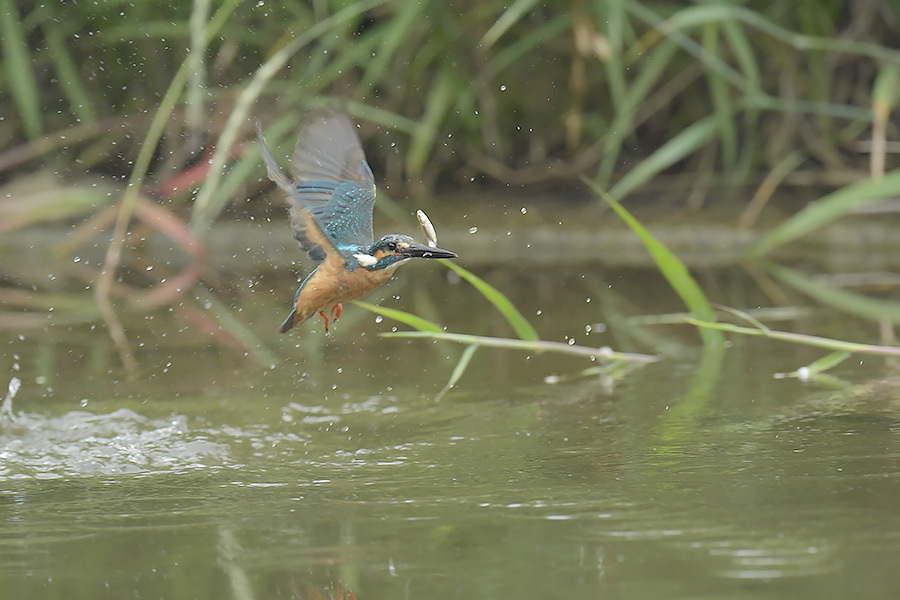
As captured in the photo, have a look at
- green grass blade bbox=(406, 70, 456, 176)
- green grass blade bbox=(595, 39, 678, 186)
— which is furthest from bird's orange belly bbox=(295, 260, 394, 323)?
green grass blade bbox=(406, 70, 456, 176)

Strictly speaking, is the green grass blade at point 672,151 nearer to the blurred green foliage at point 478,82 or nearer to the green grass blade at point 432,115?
the blurred green foliage at point 478,82

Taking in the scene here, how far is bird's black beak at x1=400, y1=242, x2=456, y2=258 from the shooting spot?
6.89 ft

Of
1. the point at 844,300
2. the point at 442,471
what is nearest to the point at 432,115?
the point at 844,300

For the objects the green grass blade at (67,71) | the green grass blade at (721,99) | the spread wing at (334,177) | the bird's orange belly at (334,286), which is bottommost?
the bird's orange belly at (334,286)

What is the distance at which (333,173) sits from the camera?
2.53 metres

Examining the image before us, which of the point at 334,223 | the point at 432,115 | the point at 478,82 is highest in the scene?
the point at 478,82

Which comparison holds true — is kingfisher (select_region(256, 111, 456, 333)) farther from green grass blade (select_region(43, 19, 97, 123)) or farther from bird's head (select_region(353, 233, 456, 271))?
green grass blade (select_region(43, 19, 97, 123))

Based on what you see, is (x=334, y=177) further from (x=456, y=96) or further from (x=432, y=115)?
(x=456, y=96)

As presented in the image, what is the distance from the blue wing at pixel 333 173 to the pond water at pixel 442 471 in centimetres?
40

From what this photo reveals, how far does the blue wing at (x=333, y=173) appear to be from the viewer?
2.47m

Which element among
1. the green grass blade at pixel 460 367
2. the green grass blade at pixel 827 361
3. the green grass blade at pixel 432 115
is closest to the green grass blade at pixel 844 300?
the green grass blade at pixel 827 361

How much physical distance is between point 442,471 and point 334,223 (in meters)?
0.58

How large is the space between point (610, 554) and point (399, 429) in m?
0.87

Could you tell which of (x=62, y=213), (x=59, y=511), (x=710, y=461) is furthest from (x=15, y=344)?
(x=710, y=461)
